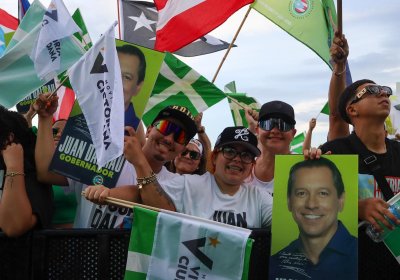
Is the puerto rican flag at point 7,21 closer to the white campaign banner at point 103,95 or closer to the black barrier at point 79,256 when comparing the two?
the white campaign banner at point 103,95

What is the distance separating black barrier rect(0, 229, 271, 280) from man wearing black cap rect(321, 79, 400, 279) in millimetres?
524

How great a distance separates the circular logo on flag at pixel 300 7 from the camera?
530 cm

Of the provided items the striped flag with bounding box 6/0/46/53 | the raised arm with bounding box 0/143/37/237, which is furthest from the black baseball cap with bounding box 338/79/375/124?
the striped flag with bounding box 6/0/46/53

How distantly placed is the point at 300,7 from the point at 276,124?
1775 millimetres

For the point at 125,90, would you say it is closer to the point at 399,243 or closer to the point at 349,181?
the point at 349,181

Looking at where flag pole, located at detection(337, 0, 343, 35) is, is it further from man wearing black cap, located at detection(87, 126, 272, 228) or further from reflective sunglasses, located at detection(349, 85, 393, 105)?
man wearing black cap, located at detection(87, 126, 272, 228)

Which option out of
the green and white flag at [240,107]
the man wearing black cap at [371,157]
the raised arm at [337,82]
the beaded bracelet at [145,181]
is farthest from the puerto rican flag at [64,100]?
the man wearing black cap at [371,157]

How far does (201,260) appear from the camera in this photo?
105 inches

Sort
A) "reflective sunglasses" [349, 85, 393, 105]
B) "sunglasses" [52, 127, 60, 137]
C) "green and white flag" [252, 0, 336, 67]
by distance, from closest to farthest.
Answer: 1. "reflective sunglasses" [349, 85, 393, 105]
2. "sunglasses" [52, 127, 60, 137]
3. "green and white flag" [252, 0, 336, 67]

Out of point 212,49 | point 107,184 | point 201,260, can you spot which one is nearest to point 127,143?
point 107,184

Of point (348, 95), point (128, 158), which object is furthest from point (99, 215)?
point (348, 95)

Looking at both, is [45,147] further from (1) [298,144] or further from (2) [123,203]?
(1) [298,144]

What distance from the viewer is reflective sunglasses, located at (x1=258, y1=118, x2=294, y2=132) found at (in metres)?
4.11

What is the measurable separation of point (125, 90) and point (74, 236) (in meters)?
1.26
